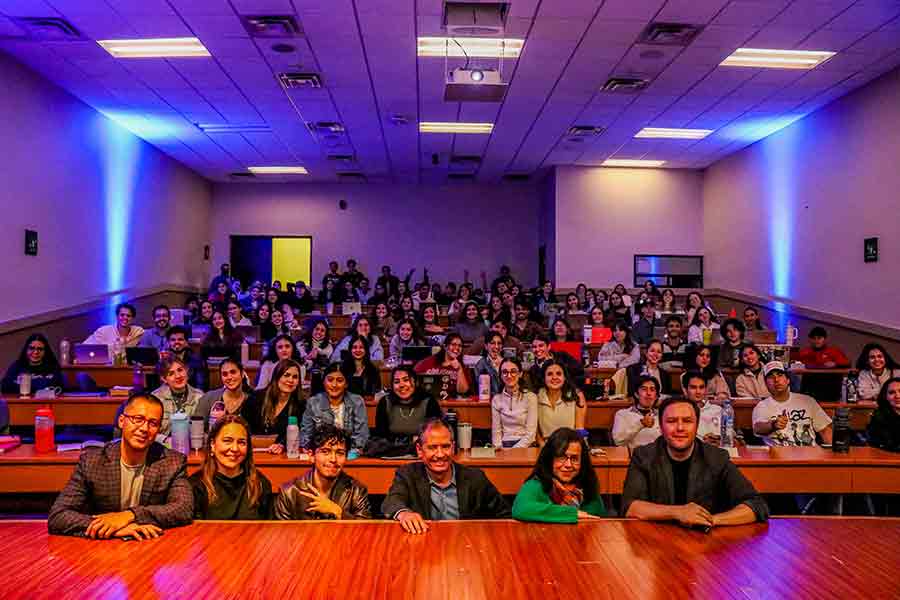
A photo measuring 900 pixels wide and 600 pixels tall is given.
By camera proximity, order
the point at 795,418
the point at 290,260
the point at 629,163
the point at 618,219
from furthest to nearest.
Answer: the point at 290,260 < the point at 618,219 < the point at 629,163 < the point at 795,418

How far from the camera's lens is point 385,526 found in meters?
2.87

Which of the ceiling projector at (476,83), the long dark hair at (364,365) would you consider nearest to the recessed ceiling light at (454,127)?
Answer: the ceiling projector at (476,83)

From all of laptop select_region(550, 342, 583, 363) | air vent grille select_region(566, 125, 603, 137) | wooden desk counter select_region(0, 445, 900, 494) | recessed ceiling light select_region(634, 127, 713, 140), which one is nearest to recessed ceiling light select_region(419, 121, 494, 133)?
air vent grille select_region(566, 125, 603, 137)

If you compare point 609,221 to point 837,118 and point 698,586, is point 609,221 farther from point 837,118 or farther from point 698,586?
point 698,586

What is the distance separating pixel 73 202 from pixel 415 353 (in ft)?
16.7

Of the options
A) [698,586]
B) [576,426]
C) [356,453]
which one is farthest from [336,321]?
[698,586]

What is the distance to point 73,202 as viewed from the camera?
29.6 ft

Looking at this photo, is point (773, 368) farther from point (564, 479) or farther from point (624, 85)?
point (624, 85)

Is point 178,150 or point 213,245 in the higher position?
point 178,150

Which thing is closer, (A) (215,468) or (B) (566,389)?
(A) (215,468)

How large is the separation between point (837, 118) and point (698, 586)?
8314 millimetres

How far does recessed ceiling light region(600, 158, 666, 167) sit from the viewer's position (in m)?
12.4

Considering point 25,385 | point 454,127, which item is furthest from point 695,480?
point 454,127

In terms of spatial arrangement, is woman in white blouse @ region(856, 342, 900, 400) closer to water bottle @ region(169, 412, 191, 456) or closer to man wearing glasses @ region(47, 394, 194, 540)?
water bottle @ region(169, 412, 191, 456)
